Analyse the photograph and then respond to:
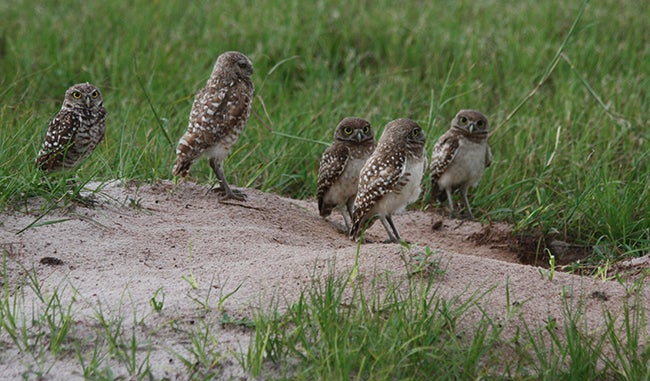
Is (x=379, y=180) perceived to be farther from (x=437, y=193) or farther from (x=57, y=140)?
(x=57, y=140)

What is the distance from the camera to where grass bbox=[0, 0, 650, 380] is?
170 inches

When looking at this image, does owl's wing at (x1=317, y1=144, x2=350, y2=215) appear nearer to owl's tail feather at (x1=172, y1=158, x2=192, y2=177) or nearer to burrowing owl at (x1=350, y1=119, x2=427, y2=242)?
burrowing owl at (x1=350, y1=119, x2=427, y2=242)

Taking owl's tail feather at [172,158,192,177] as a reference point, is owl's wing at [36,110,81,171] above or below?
above

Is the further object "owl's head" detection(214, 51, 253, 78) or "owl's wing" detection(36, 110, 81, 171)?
"owl's head" detection(214, 51, 253, 78)

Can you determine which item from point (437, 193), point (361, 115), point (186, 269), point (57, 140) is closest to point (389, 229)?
point (437, 193)

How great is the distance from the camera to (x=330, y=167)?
23.0 ft

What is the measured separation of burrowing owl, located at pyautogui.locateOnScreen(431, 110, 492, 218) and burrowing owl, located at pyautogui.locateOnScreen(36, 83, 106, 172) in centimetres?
262

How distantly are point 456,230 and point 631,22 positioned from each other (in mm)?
4921

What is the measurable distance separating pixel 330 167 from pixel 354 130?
31 centimetres

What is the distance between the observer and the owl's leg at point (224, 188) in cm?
659

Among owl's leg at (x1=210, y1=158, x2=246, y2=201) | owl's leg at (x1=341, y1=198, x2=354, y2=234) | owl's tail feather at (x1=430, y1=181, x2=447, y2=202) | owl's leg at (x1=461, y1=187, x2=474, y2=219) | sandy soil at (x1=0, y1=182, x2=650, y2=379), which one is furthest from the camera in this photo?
owl's tail feather at (x1=430, y1=181, x2=447, y2=202)

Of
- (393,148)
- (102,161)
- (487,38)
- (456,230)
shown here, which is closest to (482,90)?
(487,38)

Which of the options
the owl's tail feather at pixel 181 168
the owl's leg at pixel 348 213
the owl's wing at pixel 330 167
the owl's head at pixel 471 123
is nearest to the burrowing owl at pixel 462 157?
the owl's head at pixel 471 123

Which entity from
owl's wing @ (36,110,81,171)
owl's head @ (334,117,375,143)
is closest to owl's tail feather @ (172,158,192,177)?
owl's wing @ (36,110,81,171)
